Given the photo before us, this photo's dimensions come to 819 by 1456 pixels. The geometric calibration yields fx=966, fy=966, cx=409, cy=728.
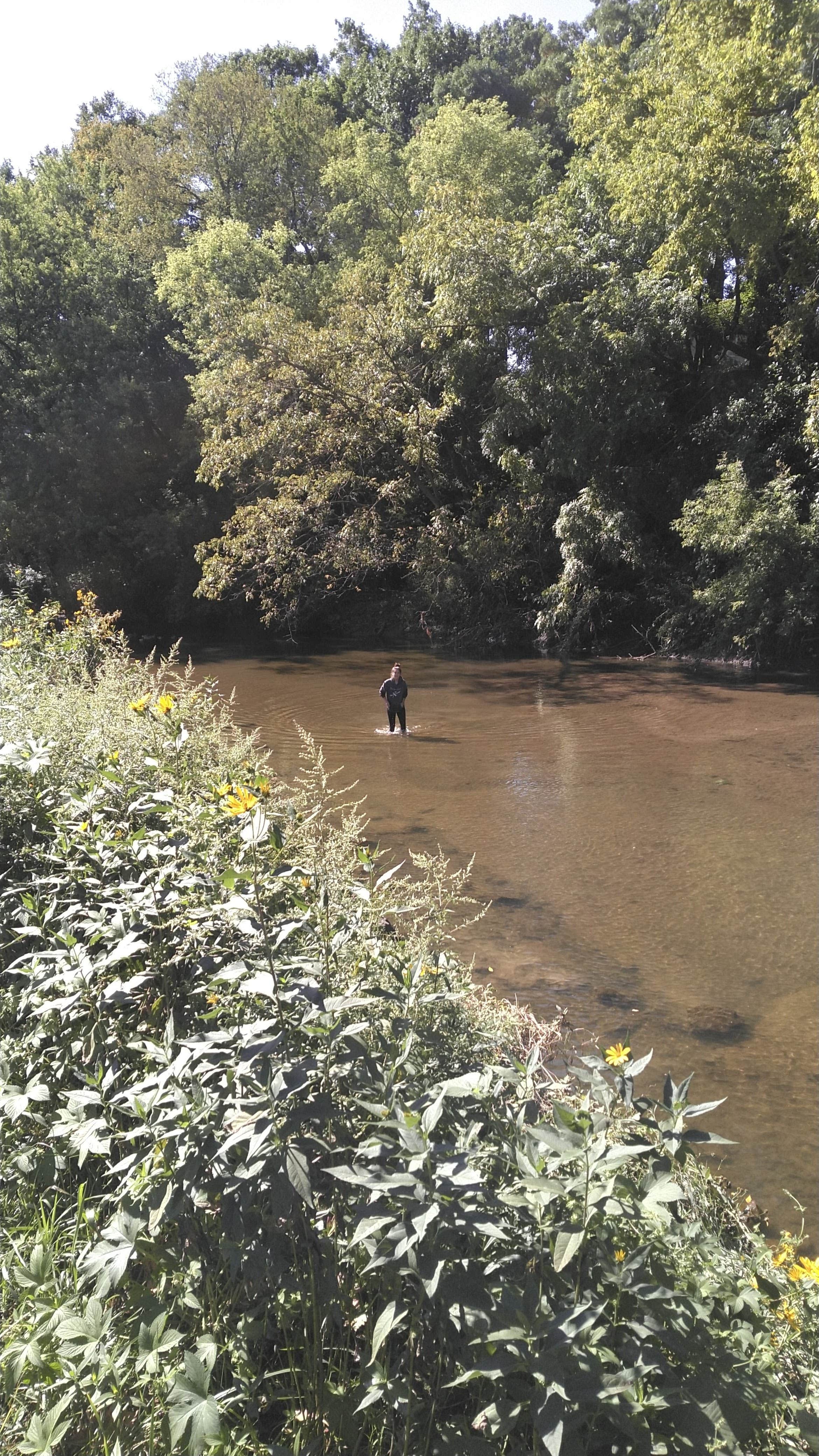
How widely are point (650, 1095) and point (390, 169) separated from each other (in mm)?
29835

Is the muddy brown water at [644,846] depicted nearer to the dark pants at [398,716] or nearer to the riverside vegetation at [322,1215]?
the dark pants at [398,716]

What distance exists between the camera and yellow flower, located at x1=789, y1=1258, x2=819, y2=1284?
236 cm

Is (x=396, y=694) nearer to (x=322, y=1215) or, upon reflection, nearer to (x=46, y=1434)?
(x=322, y=1215)

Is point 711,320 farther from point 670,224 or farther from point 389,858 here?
point 389,858

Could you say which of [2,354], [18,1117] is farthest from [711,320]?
[18,1117]

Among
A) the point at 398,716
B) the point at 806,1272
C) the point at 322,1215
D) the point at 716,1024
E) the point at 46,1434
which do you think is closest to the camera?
the point at 46,1434

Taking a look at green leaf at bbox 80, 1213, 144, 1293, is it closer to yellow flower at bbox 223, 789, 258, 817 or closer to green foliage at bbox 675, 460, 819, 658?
yellow flower at bbox 223, 789, 258, 817

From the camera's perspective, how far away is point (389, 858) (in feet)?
27.7

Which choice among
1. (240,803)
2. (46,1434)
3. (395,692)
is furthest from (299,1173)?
(395,692)

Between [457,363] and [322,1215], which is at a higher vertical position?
[457,363]

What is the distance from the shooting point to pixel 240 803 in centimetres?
274

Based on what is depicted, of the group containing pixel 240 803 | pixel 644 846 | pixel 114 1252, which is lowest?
pixel 644 846

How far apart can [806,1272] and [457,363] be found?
819 inches

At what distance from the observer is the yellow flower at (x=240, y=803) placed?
2.72 meters
